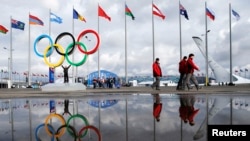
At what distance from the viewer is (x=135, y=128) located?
15.3 feet

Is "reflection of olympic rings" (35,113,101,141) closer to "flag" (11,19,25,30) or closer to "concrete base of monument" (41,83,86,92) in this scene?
"concrete base of monument" (41,83,86,92)

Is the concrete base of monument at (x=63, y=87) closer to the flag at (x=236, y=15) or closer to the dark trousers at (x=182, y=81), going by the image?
the dark trousers at (x=182, y=81)

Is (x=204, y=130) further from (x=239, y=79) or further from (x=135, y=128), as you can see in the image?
(x=239, y=79)

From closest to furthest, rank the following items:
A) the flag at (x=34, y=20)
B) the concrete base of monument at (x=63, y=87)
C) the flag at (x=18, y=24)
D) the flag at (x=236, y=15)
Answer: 1. the concrete base of monument at (x=63, y=87)
2. the flag at (x=236, y=15)
3. the flag at (x=34, y=20)
4. the flag at (x=18, y=24)

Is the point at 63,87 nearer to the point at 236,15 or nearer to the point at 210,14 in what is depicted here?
the point at 210,14

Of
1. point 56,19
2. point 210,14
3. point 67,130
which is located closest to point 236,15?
point 210,14

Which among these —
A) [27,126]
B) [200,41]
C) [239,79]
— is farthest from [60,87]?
[239,79]

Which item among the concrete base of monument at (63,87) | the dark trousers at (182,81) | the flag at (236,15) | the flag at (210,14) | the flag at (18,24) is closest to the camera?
the dark trousers at (182,81)

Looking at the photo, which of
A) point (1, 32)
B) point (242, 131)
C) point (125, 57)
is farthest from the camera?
point (125, 57)

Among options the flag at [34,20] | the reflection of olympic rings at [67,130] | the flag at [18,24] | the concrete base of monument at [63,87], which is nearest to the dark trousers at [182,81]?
the concrete base of monument at [63,87]

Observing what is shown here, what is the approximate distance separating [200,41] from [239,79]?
2624 cm

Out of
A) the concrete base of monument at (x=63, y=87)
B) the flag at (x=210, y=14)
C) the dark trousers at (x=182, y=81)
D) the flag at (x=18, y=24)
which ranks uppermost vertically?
the flag at (x=210, y=14)

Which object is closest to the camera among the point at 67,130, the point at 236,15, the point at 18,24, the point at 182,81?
the point at 67,130

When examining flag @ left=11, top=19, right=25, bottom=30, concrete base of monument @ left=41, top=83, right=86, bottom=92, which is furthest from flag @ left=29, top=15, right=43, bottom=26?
concrete base of monument @ left=41, top=83, right=86, bottom=92
